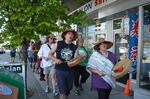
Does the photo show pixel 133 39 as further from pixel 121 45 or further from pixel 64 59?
pixel 64 59

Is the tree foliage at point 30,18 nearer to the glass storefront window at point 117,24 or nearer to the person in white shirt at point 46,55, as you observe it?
the person in white shirt at point 46,55

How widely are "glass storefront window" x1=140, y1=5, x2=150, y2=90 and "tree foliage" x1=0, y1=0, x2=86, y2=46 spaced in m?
1.88

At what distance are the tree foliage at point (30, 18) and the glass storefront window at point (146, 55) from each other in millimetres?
1877

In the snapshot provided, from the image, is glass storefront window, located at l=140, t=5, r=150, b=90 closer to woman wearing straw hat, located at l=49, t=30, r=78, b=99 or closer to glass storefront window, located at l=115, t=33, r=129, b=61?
glass storefront window, located at l=115, t=33, r=129, b=61

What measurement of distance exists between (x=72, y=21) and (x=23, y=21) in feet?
4.79

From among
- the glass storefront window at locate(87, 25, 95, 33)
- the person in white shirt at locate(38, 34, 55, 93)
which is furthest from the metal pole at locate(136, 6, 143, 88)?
the glass storefront window at locate(87, 25, 95, 33)

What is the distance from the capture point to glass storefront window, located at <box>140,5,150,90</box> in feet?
28.6

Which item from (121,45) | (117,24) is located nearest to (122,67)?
(121,45)

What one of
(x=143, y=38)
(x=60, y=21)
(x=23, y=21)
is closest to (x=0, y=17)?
(x=23, y=21)

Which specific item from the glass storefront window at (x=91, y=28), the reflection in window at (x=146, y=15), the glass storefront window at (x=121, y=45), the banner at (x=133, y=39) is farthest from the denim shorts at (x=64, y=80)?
the glass storefront window at (x=91, y=28)

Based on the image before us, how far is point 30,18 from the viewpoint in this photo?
8.80m

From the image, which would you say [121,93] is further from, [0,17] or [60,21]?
[0,17]

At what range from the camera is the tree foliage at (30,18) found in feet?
28.0

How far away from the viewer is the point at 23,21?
28.6 ft
